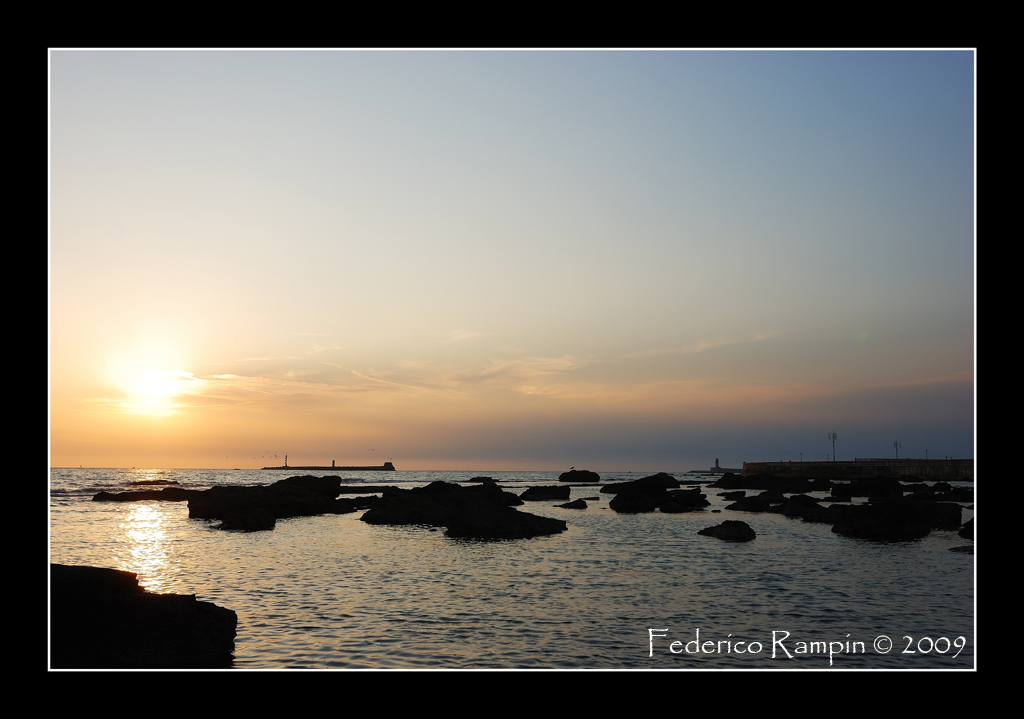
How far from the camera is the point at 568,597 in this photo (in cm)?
2264

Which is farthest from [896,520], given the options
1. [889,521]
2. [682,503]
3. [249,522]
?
[249,522]

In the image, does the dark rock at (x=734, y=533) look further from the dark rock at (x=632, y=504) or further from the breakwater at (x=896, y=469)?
the breakwater at (x=896, y=469)

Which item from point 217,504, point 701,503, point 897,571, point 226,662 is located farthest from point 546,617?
point 701,503

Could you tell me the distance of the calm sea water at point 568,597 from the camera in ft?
51.7

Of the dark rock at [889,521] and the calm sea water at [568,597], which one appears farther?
the dark rock at [889,521]

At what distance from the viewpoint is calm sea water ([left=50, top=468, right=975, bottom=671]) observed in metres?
15.8

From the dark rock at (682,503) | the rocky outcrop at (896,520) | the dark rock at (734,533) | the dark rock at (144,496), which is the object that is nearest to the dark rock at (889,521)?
the rocky outcrop at (896,520)

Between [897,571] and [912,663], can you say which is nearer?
[912,663]

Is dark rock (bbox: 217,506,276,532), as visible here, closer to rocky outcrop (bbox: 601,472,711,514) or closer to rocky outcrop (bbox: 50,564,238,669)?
rocky outcrop (bbox: 50,564,238,669)

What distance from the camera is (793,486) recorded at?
10156 cm

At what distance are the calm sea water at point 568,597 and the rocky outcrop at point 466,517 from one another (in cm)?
265

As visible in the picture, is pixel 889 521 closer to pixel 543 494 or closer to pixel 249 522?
pixel 249 522
